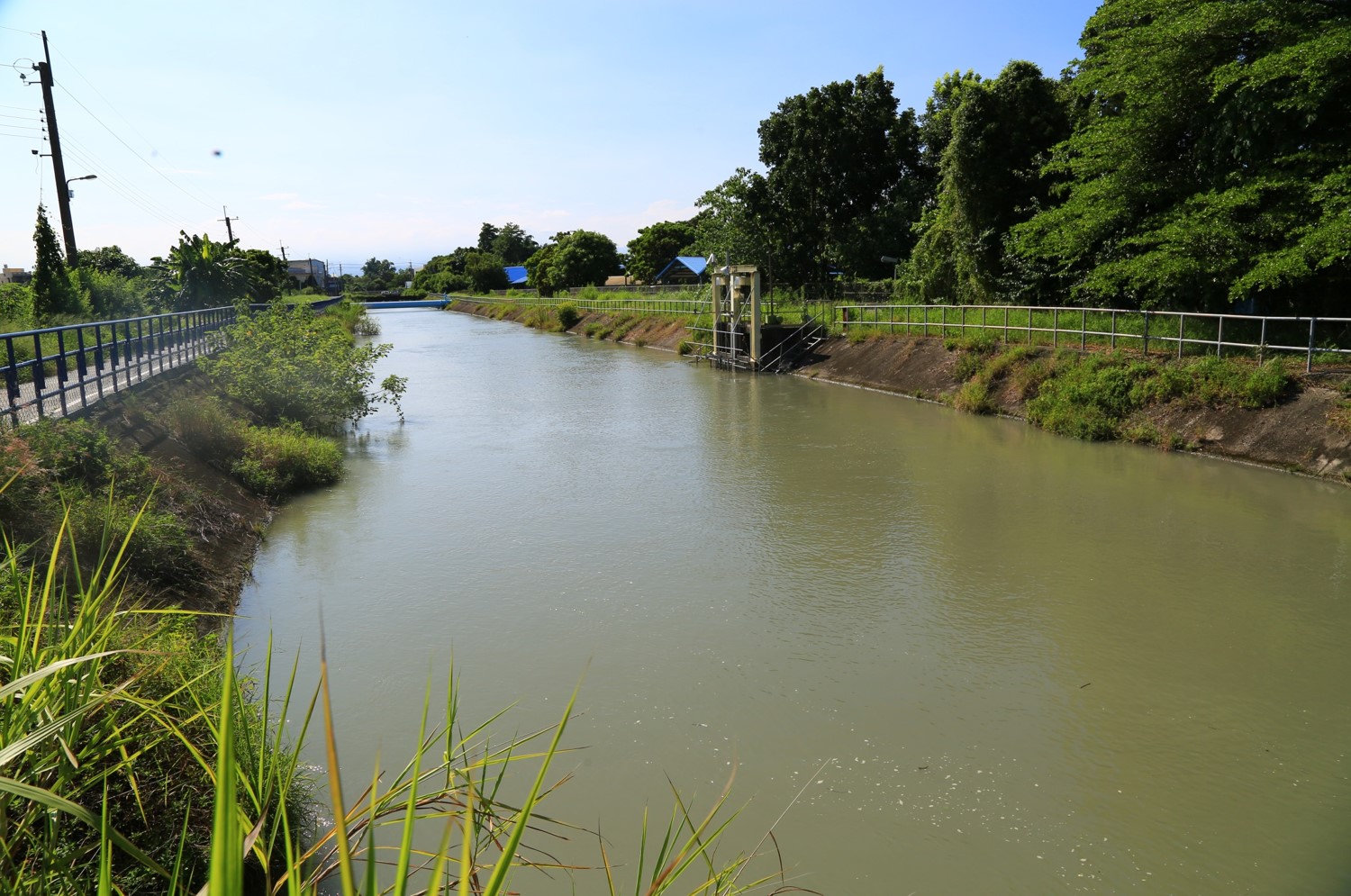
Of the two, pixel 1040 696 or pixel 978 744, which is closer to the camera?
pixel 978 744

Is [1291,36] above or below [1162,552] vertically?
above

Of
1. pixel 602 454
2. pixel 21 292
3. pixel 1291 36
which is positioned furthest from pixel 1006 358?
pixel 21 292

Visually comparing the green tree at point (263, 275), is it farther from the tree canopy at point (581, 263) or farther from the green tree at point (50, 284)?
the tree canopy at point (581, 263)

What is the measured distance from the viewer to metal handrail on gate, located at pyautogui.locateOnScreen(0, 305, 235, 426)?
33.2 feet

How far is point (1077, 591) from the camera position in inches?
372

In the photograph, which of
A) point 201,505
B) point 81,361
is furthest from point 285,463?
point 201,505

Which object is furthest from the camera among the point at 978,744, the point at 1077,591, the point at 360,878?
the point at 1077,591

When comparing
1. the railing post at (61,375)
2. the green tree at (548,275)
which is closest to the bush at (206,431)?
the railing post at (61,375)

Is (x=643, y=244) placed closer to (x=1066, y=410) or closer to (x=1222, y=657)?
(x=1066, y=410)

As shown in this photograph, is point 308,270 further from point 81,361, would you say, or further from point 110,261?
point 81,361

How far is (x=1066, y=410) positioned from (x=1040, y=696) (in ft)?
38.8

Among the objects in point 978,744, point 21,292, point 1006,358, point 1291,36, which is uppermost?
point 1291,36

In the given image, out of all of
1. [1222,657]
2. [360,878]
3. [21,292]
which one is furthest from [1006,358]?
[21,292]

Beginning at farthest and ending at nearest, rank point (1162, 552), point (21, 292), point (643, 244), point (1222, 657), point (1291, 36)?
point (643, 244), point (21, 292), point (1291, 36), point (1162, 552), point (1222, 657)
